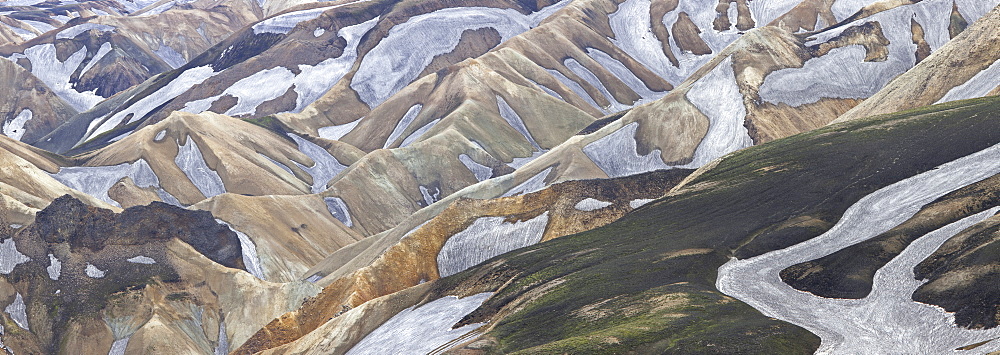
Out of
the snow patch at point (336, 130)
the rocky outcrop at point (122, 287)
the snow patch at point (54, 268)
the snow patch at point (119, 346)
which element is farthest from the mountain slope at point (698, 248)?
the snow patch at point (336, 130)

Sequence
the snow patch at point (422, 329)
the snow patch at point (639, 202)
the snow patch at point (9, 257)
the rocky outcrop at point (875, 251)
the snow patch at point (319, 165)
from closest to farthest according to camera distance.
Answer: the rocky outcrop at point (875, 251) < the snow patch at point (422, 329) < the snow patch at point (639, 202) < the snow patch at point (9, 257) < the snow patch at point (319, 165)

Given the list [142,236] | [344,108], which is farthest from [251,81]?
[142,236]

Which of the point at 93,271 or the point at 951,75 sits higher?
the point at 951,75

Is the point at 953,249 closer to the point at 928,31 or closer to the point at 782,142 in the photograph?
the point at 782,142

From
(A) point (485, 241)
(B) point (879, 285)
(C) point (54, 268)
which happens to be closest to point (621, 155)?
(A) point (485, 241)

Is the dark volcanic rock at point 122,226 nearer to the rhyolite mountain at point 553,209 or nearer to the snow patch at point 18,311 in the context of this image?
the rhyolite mountain at point 553,209

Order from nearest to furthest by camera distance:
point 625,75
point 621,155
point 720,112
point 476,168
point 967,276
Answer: point 967,276 < point 621,155 < point 720,112 < point 476,168 < point 625,75

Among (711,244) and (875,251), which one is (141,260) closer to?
(711,244)
